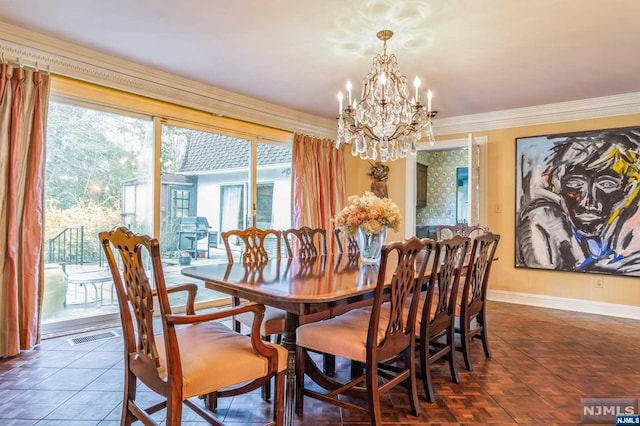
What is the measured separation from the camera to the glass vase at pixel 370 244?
111 inches

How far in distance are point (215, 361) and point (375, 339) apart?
77 cm

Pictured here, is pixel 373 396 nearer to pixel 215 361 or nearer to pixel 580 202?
pixel 215 361

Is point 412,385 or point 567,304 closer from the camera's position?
point 412,385

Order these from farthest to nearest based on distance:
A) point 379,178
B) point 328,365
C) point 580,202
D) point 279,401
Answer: point 379,178 < point 580,202 < point 328,365 < point 279,401

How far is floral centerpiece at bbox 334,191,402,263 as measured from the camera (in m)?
2.74

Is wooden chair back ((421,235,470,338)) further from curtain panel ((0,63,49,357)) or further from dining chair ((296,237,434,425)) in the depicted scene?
curtain panel ((0,63,49,357))

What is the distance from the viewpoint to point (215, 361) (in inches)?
61.5

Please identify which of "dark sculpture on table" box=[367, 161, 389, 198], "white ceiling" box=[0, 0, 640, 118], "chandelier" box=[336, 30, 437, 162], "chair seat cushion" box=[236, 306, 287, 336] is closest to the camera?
"chair seat cushion" box=[236, 306, 287, 336]

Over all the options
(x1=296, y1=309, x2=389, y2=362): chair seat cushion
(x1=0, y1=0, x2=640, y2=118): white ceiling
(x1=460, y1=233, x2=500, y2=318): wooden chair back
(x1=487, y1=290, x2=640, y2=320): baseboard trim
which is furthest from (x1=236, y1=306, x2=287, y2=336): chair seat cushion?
(x1=487, y1=290, x2=640, y2=320): baseboard trim

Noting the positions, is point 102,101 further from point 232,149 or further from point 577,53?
point 577,53

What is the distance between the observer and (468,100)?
176 inches

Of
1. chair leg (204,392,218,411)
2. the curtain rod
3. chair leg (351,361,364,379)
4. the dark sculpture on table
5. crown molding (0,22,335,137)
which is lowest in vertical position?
chair leg (204,392,218,411)

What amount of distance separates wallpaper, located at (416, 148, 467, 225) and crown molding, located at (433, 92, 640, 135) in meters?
1.53

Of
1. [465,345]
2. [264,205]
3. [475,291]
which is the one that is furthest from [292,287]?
[264,205]
